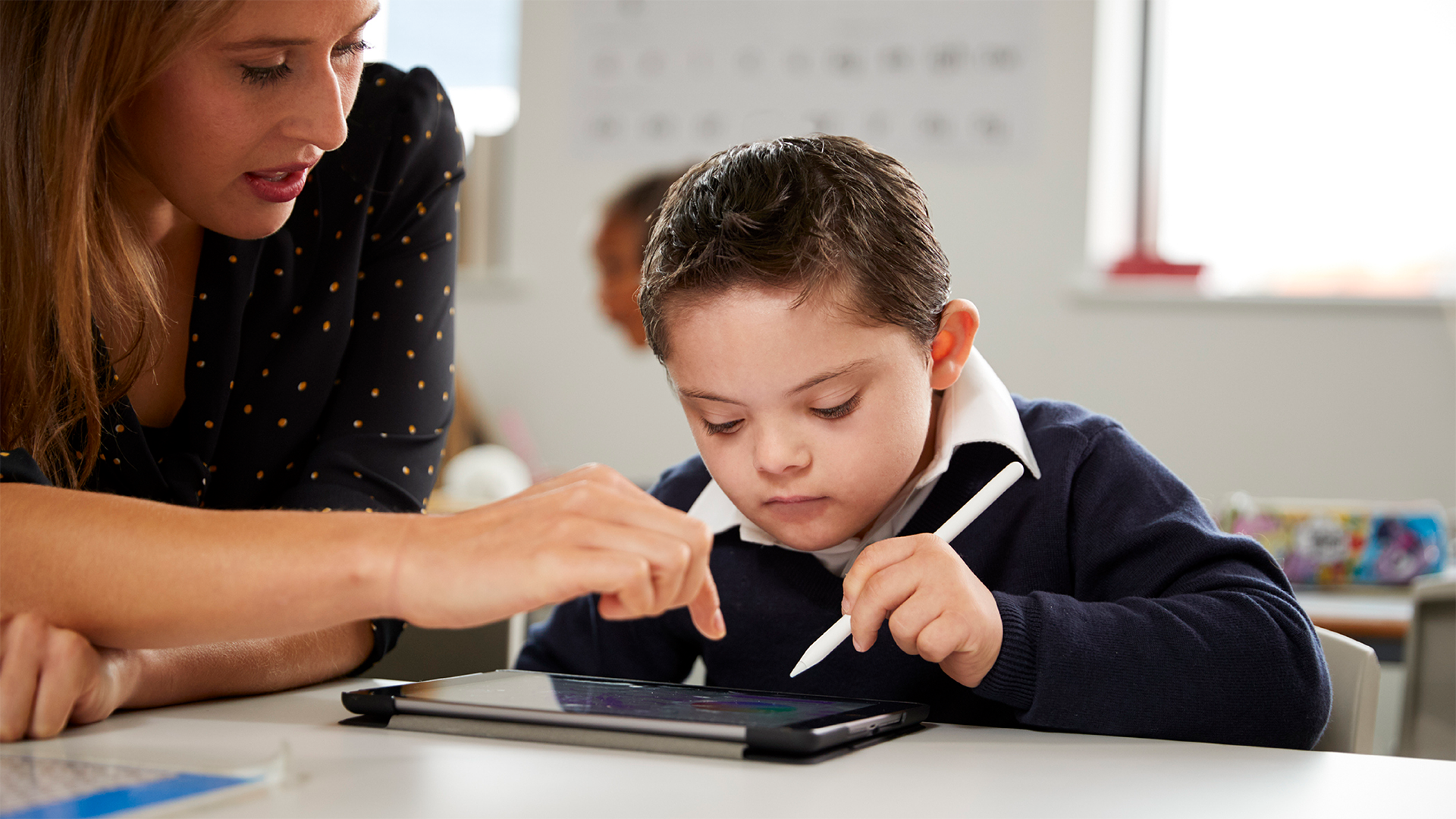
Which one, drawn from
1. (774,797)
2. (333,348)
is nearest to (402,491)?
(333,348)

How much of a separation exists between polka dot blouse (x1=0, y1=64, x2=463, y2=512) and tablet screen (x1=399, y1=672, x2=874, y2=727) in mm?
229

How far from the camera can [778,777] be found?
1.96 feet

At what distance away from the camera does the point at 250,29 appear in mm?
812

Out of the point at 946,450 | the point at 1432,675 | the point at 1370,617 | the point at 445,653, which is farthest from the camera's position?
the point at 1370,617

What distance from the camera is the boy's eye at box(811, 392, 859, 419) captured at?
914 millimetres

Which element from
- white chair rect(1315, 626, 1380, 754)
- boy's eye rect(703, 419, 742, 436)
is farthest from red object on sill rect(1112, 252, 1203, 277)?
boy's eye rect(703, 419, 742, 436)

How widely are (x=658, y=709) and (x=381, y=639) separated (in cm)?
30

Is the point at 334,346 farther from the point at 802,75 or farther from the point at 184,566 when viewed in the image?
the point at 802,75

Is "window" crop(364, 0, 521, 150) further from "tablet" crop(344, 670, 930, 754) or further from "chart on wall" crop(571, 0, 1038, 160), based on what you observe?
"tablet" crop(344, 670, 930, 754)

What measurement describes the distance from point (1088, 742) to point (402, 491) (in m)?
0.55

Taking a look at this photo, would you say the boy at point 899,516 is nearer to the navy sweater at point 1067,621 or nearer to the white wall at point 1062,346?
the navy sweater at point 1067,621

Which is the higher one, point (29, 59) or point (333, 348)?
point (29, 59)

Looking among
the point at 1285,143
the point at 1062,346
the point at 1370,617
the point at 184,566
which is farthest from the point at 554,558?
the point at 1285,143

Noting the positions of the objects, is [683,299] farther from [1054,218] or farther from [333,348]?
→ [1054,218]
